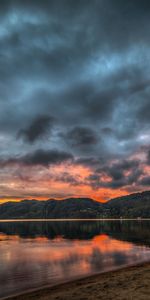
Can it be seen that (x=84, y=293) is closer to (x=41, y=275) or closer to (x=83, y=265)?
(x=41, y=275)

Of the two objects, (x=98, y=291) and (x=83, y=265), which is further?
(x=83, y=265)

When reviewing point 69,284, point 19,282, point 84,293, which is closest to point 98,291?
point 84,293

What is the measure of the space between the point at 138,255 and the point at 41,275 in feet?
83.9

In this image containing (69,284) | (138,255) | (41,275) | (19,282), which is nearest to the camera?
(69,284)

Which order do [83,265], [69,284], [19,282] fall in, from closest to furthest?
[69,284], [19,282], [83,265]

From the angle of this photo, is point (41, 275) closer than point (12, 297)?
No

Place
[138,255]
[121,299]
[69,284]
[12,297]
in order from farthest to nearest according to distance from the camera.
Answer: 1. [138,255]
2. [69,284]
3. [12,297]
4. [121,299]

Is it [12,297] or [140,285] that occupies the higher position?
[140,285]

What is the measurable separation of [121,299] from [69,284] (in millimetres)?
13854

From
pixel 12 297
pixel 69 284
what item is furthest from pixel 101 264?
pixel 12 297

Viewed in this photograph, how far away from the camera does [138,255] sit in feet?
193

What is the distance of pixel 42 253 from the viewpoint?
64.2 m

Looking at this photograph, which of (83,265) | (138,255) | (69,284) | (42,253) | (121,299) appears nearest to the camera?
(121,299)

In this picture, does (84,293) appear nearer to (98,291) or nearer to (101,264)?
(98,291)
